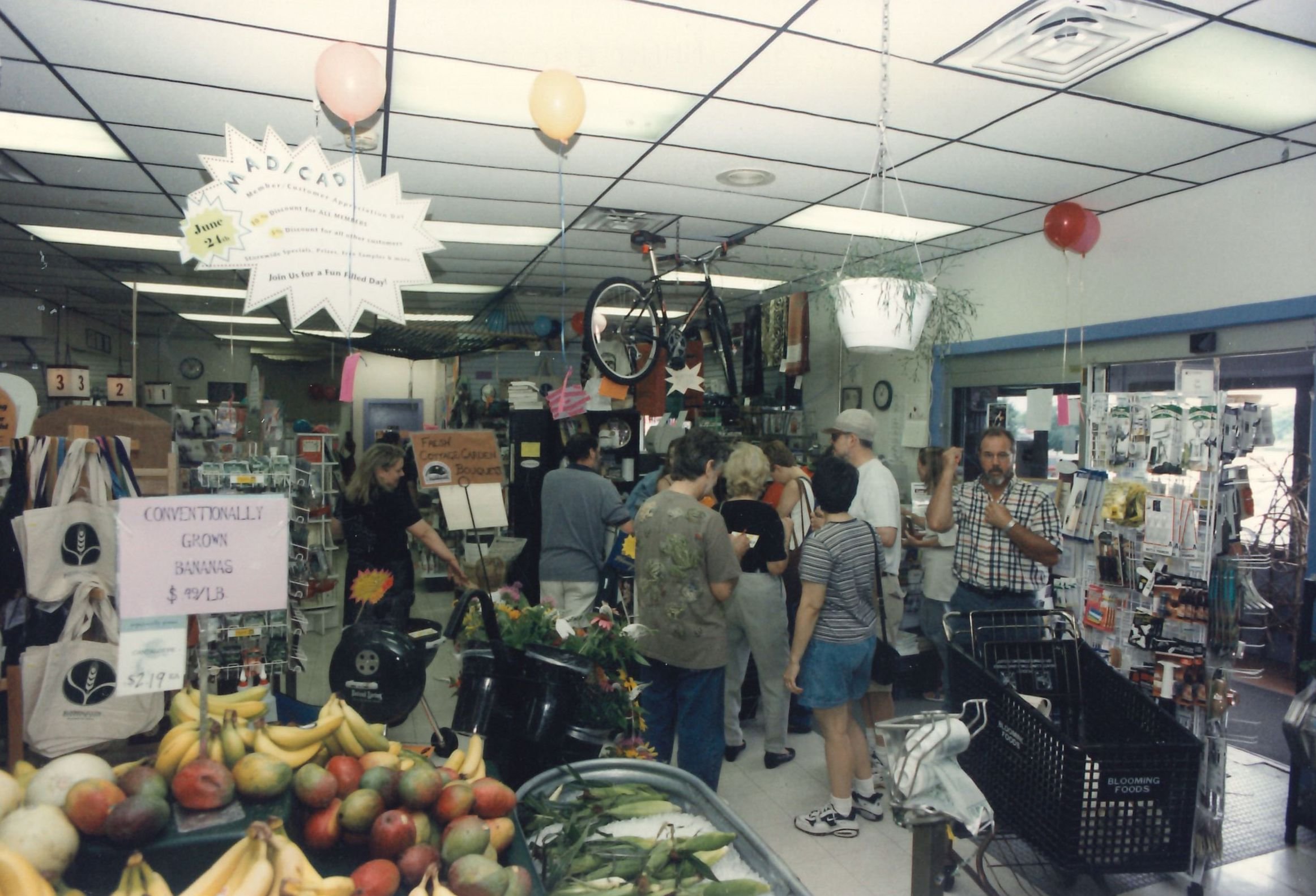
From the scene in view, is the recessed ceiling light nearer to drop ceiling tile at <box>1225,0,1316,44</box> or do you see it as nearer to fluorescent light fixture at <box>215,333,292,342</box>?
drop ceiling tile at <box>1225,0,1316,44</box>

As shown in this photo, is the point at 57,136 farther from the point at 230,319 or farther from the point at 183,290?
the point at 230,319

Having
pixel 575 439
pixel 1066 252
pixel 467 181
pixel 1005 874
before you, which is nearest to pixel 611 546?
pixel 575 439

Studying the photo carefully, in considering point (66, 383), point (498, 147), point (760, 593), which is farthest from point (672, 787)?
point (66, 383)

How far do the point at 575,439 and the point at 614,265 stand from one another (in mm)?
2915

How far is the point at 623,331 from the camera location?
17.1ft

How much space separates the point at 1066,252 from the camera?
4887 millimetres

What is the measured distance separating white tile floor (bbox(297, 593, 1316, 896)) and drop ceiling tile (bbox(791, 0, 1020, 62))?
7.87 ft

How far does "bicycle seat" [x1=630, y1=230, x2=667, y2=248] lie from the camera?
493cm

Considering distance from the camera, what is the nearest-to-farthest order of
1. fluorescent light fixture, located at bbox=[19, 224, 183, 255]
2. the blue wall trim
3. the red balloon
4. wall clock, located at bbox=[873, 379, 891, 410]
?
the blue wall trim < the red balloon < fluorescent light fixture, located at bbox=[19, 224, 183, 255] < wall clock, located at bbox=[873, 379, 891, 410]

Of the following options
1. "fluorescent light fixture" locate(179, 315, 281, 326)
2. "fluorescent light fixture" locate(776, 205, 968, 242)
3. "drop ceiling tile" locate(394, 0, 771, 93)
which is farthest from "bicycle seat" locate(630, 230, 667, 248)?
"fluorescent light fixture" locate(179, 315, 281, 326)

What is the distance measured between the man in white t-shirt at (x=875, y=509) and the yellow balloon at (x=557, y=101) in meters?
1.78

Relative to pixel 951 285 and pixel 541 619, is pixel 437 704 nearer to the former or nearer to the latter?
pixel 541 619

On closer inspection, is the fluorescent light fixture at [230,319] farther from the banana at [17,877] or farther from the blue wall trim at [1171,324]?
the banana at [17,877]

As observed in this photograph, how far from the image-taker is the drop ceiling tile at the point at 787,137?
339cm
